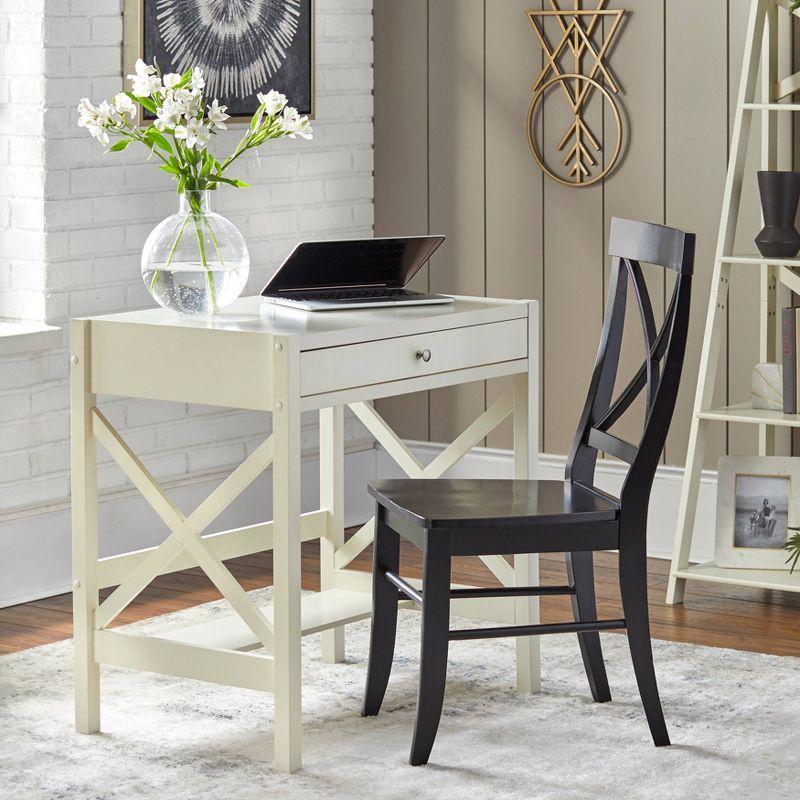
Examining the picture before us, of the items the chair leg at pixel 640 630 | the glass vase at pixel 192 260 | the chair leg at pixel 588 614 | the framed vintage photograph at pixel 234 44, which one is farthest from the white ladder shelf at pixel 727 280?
the glass vase at pixel 192 260

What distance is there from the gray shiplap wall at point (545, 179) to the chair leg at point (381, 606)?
163 centimetres

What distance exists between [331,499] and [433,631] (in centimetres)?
83

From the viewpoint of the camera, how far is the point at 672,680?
340cm

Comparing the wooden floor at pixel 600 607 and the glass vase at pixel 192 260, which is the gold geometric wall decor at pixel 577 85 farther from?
the glass vase at pixel 192 260

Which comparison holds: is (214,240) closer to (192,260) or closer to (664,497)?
(192,260)

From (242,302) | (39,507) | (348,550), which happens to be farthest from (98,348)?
(39,507)

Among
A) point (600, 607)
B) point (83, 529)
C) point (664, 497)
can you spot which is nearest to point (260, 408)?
point (83, 529)

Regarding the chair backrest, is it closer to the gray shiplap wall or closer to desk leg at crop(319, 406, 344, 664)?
desk leg at crop(319, 406, 344, 664)

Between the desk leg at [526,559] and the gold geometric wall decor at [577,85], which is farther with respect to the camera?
the gold geometric wall decor at [577,85]

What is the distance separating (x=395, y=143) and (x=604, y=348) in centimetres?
201

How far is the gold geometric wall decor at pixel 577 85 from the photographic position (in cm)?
454

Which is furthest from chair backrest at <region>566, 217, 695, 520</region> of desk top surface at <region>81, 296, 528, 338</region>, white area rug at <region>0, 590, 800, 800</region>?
white area rug at <region>0, 590, 800, 800</region>

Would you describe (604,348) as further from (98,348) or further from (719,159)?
(719,159)

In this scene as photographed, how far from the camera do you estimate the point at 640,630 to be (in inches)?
116
